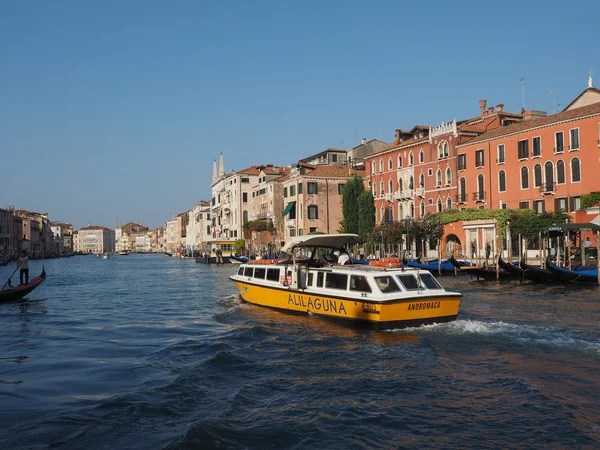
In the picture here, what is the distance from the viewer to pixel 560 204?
31594 millimetres

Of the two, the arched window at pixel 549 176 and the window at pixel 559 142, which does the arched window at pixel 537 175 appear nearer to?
the arched window at pixel 549 176

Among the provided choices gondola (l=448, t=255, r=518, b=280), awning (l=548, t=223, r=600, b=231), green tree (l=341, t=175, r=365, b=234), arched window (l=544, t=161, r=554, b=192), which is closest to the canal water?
gondola (l=448, t=255, r=518, b=280)

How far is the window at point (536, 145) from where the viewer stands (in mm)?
32750

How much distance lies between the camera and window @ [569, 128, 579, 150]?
30.9 meters

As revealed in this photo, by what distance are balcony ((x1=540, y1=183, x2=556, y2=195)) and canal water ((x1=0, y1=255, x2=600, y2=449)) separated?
17.9 m

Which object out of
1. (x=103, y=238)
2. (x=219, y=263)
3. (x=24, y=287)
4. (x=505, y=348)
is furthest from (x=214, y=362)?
(x=103, y=238)

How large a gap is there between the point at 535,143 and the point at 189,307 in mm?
→ 22585

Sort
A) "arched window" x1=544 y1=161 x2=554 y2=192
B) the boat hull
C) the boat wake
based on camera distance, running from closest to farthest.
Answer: the boat wake
the boat hull
"arched window" x1=544 y1=161 x2=554 y2=192

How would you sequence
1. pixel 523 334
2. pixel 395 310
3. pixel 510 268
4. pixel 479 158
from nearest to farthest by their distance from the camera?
1. pixel 523 334
2. pixel 395 310
3. pixel 510 268
4. pixel 479 158

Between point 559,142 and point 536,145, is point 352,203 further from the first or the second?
point 559,142

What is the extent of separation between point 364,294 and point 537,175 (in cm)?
2372

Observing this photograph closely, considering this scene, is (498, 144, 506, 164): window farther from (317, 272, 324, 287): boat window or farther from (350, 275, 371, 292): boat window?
(350, 275, 371, 292): boat window

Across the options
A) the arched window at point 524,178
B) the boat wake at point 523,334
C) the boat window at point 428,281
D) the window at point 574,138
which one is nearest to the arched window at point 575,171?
the window at point 574,138

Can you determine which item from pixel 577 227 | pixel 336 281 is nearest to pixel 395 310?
pixel 336 281
